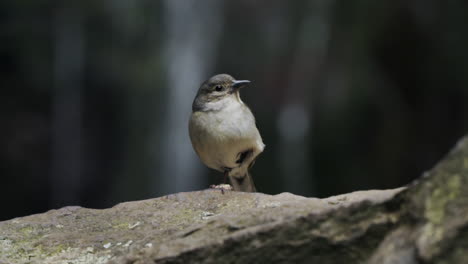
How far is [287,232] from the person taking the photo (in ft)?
8.75

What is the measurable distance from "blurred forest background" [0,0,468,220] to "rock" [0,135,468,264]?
8.40 metres

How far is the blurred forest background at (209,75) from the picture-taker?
12.2 metres

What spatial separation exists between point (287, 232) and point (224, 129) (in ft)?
7.82

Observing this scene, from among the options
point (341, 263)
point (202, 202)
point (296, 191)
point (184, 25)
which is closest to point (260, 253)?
point (341, 263)

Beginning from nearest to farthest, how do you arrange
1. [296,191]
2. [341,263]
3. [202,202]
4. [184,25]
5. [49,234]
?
[341,263] → [49,234] → [202,202] → [296,191] → [184,25]

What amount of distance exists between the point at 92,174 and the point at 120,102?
163 cm

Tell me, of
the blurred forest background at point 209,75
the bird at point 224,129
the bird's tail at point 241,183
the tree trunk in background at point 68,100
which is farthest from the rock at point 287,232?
the tree trunk in background at point 68,100

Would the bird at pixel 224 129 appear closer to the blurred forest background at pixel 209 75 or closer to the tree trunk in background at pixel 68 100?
the blurred forest background at pixel 209 75

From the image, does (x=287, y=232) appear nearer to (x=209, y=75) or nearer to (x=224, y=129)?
(x=224, y=129)

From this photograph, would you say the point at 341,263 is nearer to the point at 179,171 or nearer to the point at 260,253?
the point at 260,253

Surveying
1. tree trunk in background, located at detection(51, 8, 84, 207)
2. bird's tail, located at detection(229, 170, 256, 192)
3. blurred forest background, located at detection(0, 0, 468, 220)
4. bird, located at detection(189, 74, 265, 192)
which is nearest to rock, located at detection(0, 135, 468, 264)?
bird, located at detection(189, 74, 265, 192)

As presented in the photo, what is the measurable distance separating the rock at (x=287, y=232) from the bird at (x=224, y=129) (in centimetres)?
126

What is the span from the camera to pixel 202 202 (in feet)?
13.0

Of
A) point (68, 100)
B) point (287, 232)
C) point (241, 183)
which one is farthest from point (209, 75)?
point (287, 232)
